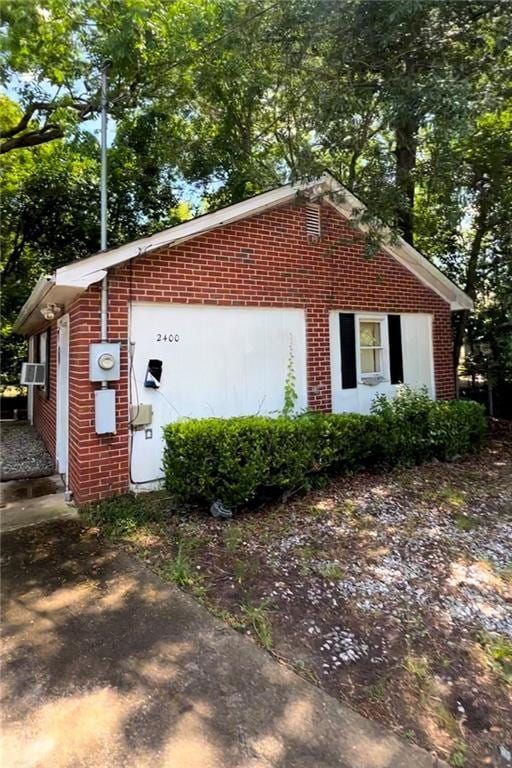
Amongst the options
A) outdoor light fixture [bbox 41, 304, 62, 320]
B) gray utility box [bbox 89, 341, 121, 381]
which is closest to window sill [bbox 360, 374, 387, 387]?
gray utility box [bbox 89, 341, 121, 381]

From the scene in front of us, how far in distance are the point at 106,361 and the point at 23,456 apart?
14.7ft

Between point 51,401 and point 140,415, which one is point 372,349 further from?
point 51,401

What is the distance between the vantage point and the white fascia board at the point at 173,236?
495 cm

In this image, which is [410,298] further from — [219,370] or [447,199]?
[219,370]

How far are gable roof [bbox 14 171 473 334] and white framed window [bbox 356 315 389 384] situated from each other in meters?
1.36

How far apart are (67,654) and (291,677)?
134cm

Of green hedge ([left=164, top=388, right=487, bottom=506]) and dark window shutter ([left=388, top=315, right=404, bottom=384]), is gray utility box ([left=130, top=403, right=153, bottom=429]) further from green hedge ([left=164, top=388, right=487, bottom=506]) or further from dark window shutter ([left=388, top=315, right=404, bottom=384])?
dark window shutter ([left=388, top=315, right=404, bottom=384])

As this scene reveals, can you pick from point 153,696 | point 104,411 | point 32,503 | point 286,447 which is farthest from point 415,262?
point 153,696

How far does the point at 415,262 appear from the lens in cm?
860

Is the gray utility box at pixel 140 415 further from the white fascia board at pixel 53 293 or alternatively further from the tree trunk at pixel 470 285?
the tree trunk at pixel 470 285

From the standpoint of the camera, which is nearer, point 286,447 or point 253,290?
point 286,447

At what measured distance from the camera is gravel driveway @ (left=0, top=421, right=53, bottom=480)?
7.03m

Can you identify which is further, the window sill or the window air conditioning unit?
the window air conditioning unit

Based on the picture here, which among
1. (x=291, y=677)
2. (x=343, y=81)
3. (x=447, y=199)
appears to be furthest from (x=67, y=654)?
(x=447, y=199)
